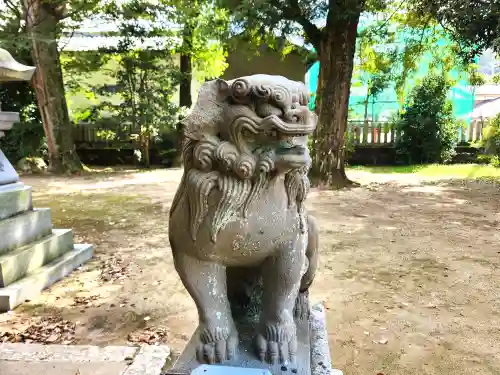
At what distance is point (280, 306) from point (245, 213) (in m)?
0.38

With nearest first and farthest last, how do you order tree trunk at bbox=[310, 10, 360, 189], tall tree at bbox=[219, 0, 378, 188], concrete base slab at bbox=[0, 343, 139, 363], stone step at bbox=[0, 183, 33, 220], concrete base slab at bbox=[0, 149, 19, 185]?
concrete base slab at bbox=[0, 343, 139, 363]
stone step at bbox=[0, 183, 33, 220]
concrete base slab at bbox=[0, 149, 19, 185]
tall tree at bbox=[219, 0, 378, 188]
tree trunk at bbox=[310, 10, 360, 189]

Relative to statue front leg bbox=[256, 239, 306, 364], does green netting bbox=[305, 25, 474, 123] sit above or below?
above

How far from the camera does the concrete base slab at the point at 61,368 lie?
2.17m

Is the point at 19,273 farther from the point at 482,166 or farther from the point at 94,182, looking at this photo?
the point at 482,166

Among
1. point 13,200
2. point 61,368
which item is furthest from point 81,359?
point 13,200

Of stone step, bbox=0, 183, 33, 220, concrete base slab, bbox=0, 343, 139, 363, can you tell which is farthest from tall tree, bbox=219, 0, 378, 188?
concrete base slab, bbox=0, 343, 139, 363

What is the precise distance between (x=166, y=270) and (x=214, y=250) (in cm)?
267

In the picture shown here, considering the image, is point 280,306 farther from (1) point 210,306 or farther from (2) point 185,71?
(2) point 185,71

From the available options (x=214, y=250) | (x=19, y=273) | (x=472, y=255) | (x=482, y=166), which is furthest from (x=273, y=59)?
(x=214, y=250)

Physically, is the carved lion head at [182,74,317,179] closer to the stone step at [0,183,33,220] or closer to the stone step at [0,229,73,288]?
the stone step at [0,229,73,288]

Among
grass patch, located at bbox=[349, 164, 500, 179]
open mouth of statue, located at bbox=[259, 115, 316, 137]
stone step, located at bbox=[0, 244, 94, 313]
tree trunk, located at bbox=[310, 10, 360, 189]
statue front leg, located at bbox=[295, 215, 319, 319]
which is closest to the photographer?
open mouth of statue, located at bbox=[259, 115, 316, 137]

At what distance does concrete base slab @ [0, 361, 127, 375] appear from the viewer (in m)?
2.17

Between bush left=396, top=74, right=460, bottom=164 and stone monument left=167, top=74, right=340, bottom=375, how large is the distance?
460 inches

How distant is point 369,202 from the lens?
23.2ft
